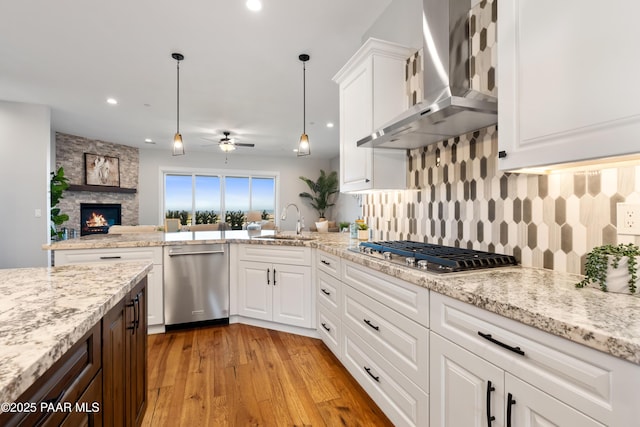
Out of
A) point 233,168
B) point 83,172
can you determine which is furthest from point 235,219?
point 83,172

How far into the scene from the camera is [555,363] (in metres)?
0.83

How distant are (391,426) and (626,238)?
1406 mm

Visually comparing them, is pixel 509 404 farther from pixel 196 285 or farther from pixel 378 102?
pixel 196 285

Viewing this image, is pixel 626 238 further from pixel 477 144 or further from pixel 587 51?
pixel 477 144

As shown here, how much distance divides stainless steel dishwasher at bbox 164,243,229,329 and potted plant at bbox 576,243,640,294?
2.84m

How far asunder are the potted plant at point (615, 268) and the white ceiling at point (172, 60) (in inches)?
97.9

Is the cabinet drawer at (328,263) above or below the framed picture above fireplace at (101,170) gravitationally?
below

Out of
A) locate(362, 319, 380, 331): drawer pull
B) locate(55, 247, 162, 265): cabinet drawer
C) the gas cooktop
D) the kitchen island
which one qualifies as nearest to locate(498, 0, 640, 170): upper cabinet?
the gas cooktop

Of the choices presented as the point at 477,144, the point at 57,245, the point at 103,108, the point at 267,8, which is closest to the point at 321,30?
the point at 267,8

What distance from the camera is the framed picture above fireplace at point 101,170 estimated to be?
698 centimetres

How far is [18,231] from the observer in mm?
4691

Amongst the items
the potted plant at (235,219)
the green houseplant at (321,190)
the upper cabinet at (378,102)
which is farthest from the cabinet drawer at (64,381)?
the green houseplant at (321,190)

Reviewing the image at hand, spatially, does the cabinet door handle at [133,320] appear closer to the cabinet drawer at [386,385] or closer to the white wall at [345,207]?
the cabinet drawer at [386,385]

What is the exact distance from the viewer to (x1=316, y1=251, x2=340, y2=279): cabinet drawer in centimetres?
226
